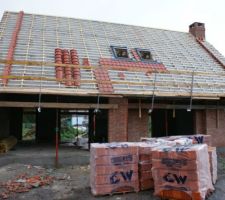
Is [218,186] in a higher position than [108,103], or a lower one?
lower

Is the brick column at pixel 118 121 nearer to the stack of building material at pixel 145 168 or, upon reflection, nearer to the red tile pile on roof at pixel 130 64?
the red tile pile on roof at pixel 130 64

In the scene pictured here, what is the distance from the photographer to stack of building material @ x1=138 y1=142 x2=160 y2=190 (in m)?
8.19

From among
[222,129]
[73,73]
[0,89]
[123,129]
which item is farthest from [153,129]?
[0,89]

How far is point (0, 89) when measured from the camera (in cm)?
1118

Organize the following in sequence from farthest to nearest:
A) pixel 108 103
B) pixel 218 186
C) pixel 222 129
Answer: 1. pixel 222 129
2. pixel 108 103
3. pixel 218 186

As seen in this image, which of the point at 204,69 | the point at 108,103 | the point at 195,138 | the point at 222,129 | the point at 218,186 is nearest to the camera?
the point at 218,186

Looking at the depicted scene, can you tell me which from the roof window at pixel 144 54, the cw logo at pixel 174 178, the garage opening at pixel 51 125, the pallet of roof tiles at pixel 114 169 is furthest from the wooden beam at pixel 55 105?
the cw logo at pixel 174 178

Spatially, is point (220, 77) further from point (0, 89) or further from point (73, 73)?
point (0, 89)

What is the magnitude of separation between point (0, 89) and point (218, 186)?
805 centimetres

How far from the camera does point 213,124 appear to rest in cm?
1595

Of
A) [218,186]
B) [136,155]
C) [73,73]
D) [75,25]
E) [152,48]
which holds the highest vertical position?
[75,25]

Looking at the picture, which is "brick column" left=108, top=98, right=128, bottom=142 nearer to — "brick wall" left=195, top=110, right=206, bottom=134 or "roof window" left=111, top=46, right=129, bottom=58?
"roof window" left=111, top=46, right=129, bottom=58

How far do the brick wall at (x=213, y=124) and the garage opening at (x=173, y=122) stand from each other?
2.21ft

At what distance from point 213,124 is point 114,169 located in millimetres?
9617
